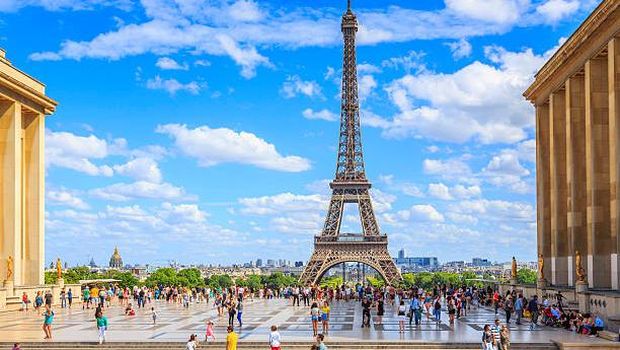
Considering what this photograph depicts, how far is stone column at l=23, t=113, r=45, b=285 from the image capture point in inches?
2955

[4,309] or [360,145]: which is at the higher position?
[360,145]

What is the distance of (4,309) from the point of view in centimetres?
6106

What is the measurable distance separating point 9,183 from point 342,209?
8098 cm

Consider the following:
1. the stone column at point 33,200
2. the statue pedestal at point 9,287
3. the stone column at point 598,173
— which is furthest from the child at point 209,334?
the stone column at point 33,200

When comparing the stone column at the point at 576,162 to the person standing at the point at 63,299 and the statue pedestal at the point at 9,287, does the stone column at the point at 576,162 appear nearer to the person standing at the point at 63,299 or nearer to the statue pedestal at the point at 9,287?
the person standing at the point at 63,299

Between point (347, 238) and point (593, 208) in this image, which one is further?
point (347, 238)

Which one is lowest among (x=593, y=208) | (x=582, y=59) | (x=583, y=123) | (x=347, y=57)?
(x=593, y=208)

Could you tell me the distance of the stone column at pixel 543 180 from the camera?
7331cm

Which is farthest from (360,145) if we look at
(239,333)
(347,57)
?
(239,333)

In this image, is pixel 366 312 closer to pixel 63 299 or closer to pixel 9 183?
pixel 63 299

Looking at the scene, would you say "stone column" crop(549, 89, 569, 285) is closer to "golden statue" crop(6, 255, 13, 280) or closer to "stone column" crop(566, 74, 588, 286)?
"stone column" crop(566, 74, 588, 286)

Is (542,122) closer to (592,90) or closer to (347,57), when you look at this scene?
(592,90)

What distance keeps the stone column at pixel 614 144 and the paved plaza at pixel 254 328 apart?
652 cm

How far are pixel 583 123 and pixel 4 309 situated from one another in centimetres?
4135
